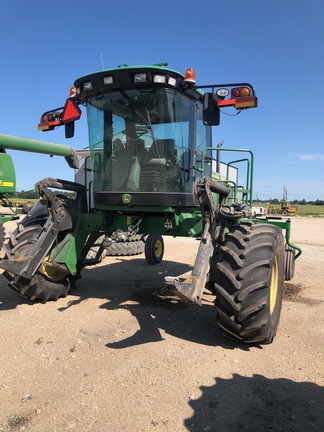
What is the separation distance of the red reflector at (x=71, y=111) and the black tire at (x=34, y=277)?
1.62 m

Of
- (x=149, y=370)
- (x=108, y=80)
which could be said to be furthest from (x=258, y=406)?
(x=108, y=80)

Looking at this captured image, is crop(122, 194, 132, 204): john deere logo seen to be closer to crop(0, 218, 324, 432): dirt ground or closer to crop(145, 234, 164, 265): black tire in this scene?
crop(0, 218, 324, 432): dirt ground

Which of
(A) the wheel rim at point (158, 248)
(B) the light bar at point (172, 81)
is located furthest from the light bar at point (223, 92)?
(A) the wheel rim at point (158, 248)

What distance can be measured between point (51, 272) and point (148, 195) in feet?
5.92

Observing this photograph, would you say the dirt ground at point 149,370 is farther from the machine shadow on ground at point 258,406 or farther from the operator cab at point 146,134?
the operator cab at point 146,134

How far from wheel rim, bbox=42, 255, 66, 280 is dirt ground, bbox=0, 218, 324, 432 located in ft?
1.23

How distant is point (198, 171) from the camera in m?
5.03

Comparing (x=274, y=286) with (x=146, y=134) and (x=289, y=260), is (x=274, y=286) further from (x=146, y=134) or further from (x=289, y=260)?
(x=146, y=134)

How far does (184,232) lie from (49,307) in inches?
82.5

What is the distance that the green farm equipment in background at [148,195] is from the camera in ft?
13.0

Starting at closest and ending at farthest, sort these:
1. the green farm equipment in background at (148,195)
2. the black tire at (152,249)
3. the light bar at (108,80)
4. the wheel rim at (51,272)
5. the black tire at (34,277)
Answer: the green farm equipment in background at (148,195)
the light bar at (108,80)
the black tire at (34,277)
the wheel rim at (51,272)
the black tire at (152,249)

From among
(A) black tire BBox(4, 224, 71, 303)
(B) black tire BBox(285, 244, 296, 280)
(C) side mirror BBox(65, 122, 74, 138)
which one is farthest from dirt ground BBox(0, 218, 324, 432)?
(C) side mirror BBox(65, 122, 74, 138)

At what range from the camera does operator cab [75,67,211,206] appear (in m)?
4.62

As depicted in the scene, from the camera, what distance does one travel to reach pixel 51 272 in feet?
17.1
